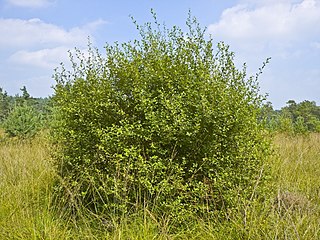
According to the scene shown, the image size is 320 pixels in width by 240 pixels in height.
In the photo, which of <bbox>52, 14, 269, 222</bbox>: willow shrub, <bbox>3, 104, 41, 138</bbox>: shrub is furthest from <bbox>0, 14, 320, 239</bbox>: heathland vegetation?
<bbox>3, 104, 41, 138</bbox>: shrub

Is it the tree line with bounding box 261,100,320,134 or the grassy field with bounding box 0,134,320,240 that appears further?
the tree line with bounding box 261,100,320,134

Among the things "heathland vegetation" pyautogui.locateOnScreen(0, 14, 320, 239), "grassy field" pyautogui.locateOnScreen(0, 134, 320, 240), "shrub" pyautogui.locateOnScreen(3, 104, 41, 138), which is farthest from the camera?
"shrub" pyautogui.locateOnScreen(3, 104, 41, 138)

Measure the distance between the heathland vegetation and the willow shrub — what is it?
12 millimetres

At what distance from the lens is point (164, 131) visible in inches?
131

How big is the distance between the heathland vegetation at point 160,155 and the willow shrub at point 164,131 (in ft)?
0.04

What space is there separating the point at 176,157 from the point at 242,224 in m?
0.93

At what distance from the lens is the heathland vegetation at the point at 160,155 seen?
325 cm

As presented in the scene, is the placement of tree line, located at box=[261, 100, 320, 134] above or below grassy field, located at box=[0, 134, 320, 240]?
above

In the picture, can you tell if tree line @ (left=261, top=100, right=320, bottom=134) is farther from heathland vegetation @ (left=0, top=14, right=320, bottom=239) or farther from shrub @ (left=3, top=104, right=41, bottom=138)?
shrub @ (left=3, top=104, right=41, bottom=138)

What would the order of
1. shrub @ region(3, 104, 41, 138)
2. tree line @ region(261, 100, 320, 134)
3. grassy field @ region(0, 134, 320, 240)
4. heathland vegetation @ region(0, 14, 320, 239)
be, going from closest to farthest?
grassy field @ region(0, 134, 320, 240) → heathland vegetation @ region(0, 14, 320, 239) → tree line @ region(261, 100, 320, 134) → shrub @ region(3, 104, 41, 138)

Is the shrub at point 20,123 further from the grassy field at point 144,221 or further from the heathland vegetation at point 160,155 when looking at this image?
the heathland vegetation at point 160,155

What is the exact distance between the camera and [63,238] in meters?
3.12

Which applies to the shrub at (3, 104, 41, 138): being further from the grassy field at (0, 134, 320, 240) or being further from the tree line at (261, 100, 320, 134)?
the tree line at (261, 100, 320, 134)

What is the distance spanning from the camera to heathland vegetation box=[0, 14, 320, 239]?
10.6ft
